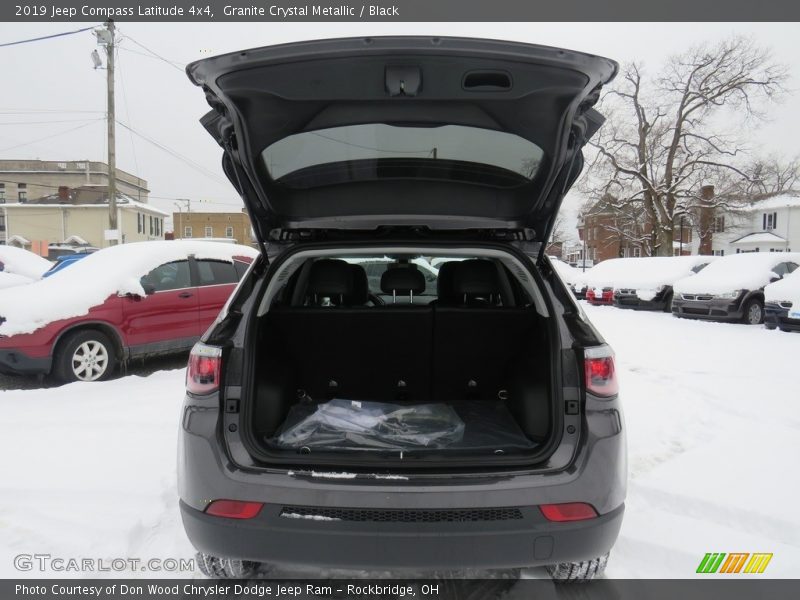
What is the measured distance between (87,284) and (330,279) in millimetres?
4139

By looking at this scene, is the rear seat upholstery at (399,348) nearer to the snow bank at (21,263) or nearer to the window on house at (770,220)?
the snow bank at (21,263)

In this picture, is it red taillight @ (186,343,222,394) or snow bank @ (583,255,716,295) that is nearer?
red taillight @ (186,343,222,394)

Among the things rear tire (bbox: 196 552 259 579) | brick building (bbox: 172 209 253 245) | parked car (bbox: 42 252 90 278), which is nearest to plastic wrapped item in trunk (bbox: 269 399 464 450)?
rear tire (bbox: 196 552 259 579)

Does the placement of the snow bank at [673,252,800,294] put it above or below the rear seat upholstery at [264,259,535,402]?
above

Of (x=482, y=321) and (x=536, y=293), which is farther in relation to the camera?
(x=482, y=321)

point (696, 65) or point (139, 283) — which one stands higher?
point (696, 65)

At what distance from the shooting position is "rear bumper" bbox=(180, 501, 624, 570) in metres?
1.80

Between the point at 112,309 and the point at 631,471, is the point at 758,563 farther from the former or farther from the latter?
the point at 112,309

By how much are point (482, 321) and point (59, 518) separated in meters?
2.58

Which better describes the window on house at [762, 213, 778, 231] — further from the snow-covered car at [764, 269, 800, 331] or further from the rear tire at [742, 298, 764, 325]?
the snow-covered car at [764, 269, 800, 331]

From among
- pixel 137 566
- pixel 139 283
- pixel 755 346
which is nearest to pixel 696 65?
pixel 755 346

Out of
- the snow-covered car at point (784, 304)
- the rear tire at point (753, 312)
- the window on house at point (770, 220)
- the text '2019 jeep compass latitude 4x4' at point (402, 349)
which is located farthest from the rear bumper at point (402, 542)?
the window on house at point (770, 220)

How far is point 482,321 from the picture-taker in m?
2.95

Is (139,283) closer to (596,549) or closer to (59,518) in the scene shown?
(59,518)
